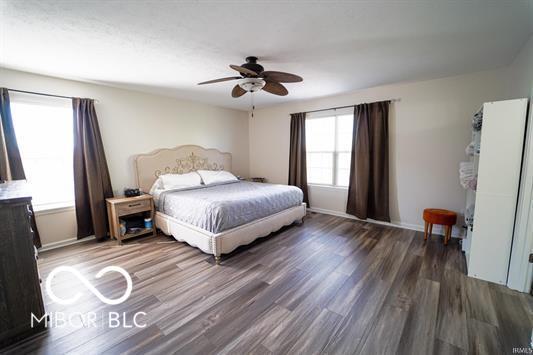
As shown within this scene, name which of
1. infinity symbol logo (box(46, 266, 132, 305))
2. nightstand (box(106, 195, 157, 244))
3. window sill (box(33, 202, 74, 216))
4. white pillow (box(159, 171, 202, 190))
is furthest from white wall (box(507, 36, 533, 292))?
window sill (box(33, 202, 74, 216))

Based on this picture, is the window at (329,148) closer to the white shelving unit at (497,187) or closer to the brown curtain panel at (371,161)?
the brown curtain panel at (371,161)

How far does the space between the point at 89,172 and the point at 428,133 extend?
16.9 feet

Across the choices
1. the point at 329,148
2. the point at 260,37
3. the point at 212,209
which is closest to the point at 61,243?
the point at 212,209

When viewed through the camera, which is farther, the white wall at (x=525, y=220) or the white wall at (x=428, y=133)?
the white wall at (x=428, y=133)

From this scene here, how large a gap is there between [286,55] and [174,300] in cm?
268

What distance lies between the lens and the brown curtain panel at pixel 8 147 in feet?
8.36

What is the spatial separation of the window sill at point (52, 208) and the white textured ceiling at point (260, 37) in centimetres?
177

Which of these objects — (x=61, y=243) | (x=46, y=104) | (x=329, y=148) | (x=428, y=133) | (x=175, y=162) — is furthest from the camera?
(x=329, y=148)

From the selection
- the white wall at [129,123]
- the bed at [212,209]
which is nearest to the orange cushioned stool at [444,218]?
the bed at [212,209]

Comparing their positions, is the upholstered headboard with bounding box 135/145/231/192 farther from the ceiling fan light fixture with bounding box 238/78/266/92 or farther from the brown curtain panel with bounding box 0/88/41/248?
the ceiling fan light fixture with bounding box 238/78/266/92

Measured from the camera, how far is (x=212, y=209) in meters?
2.64

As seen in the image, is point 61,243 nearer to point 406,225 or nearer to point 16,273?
point 16,273

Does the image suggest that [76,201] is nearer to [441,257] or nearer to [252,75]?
[252,75]

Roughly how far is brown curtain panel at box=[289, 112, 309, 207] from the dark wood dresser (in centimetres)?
402
